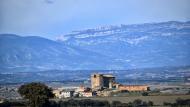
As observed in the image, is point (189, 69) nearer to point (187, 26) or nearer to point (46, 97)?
point (187, 26)

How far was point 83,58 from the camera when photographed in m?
180

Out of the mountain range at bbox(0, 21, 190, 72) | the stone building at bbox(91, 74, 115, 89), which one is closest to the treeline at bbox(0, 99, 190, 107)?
the stone building at bbox(91, 74, 115, 89)

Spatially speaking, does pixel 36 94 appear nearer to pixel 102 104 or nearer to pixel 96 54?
pixel 102 104

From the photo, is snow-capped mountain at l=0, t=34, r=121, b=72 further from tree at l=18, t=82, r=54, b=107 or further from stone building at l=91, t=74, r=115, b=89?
tree at l=18, t=82, r=54, b=107

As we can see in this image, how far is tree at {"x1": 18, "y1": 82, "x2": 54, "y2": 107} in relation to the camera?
35.8m

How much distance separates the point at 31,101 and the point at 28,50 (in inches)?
5827

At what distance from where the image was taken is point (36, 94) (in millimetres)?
36188

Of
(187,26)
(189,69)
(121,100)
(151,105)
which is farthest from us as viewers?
(187,26)

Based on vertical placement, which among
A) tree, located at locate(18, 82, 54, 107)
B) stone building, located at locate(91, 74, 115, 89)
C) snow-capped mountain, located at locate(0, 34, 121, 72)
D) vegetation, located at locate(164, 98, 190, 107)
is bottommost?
vegetation, located at locate(164, 98, 190, 107)

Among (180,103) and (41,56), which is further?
(41,56)

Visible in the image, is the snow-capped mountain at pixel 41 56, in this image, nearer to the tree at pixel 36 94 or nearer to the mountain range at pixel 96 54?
the mountain range at pixel 96 54

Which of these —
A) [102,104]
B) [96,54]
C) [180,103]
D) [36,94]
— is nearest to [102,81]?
[102,104]

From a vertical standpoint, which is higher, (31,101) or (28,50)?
(28,50)

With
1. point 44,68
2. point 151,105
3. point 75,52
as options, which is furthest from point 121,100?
point 75,52
